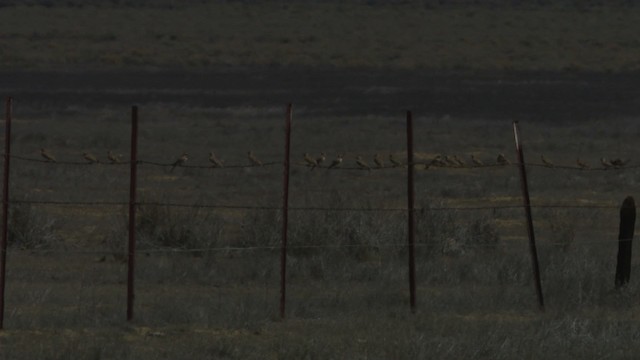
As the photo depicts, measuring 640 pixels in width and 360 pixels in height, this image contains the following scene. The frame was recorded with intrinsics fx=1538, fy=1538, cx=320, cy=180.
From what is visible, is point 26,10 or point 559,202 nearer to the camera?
point 559,202

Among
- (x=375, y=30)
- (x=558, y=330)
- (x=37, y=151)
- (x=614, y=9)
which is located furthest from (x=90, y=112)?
(x=614, y=9)

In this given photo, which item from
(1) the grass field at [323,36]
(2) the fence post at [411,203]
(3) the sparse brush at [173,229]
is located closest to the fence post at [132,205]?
(2) the fence post at [411,203]

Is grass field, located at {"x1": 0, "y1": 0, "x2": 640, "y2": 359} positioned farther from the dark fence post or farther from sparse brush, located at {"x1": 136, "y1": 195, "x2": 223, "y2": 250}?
the dark fence post

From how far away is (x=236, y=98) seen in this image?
148 feet

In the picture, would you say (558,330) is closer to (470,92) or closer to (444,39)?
(470,92)

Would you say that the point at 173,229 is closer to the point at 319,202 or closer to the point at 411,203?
the point at 319,202

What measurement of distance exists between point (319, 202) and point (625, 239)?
Answer: 8818 mm

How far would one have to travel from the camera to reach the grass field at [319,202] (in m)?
12.0

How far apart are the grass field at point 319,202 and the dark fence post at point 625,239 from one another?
0.19 metres

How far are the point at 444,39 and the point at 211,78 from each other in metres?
21.7

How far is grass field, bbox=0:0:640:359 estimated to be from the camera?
11953mm

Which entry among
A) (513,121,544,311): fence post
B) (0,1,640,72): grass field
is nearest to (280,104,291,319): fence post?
(513,121,544,311): fence post

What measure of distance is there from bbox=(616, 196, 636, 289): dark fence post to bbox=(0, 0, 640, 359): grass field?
0.19m

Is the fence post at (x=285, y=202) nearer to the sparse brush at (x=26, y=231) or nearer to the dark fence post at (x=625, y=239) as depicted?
the dark fence post at (x=625, y=239)
